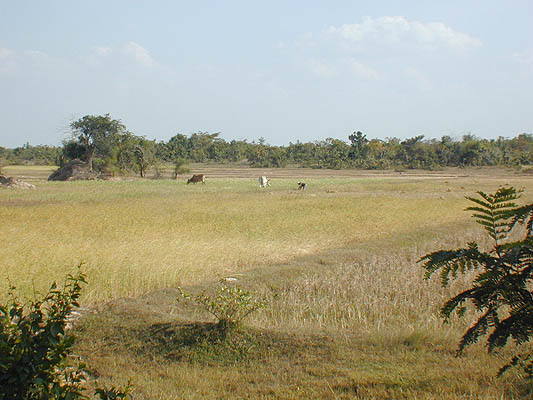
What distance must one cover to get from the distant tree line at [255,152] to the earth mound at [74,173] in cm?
225

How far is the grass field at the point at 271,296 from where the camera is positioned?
14.3ft

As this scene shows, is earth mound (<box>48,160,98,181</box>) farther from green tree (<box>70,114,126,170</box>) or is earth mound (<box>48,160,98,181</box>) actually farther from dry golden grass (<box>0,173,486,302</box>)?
dry golden grass (<box>0,173,486,302</box>)

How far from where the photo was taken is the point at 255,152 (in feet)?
266

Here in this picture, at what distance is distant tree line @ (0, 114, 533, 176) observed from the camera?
4375cm

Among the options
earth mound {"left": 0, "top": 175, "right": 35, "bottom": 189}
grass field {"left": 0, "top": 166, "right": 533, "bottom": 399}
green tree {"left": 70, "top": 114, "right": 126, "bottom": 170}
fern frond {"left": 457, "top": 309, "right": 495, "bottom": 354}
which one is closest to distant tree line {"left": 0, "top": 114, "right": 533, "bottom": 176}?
green tree {"left": 70, "top": 114, "right": 126, "bottom": 170}

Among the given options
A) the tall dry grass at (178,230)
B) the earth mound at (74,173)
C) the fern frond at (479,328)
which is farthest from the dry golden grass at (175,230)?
the earth mound at (74,173)

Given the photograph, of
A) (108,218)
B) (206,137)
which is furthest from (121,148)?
(206,137)

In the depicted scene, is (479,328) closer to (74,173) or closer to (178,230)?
(178,230)

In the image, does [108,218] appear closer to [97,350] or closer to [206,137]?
[97,350]

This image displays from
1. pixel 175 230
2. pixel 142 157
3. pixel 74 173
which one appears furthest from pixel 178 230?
pixel 142 157

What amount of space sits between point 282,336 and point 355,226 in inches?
415

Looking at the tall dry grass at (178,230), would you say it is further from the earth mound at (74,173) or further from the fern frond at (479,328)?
the earth mound at (74,173)

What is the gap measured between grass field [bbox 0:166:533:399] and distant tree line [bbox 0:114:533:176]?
26377 millimetres

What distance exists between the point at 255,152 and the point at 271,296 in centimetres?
7393
